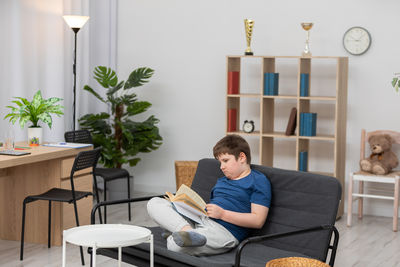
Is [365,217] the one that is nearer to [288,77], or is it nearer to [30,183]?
[288,77]

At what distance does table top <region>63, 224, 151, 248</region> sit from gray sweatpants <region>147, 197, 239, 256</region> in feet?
1.15

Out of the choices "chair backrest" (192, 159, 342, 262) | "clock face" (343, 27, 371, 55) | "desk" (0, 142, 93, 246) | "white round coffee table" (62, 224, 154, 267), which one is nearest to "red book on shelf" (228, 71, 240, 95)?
"clock face" (343, 27, 371, 55)

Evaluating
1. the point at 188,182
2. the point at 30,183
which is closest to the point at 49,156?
the point at 30,183

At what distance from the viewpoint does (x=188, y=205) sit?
3.12 meters

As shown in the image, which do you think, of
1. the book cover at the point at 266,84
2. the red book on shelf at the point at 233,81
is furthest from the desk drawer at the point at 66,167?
the book cover at the point at 266,84

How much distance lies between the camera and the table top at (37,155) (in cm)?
399

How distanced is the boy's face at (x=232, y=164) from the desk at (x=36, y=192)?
1641 millimetres

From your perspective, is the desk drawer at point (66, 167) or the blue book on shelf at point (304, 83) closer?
the desk drawer at point (66, 167)

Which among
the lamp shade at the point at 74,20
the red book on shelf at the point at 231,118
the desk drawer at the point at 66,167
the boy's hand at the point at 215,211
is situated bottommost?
the boy's hand at the point at 215,211

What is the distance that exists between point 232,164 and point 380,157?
2648mm

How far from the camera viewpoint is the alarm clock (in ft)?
19.0

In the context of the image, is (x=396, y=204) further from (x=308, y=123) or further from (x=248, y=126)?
(x=248, y=126)

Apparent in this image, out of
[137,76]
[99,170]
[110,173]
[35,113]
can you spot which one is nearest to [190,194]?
[35,113]

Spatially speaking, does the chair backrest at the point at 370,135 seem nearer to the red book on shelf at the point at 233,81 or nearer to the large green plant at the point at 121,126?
the red book on shelf at the point at 233,81
